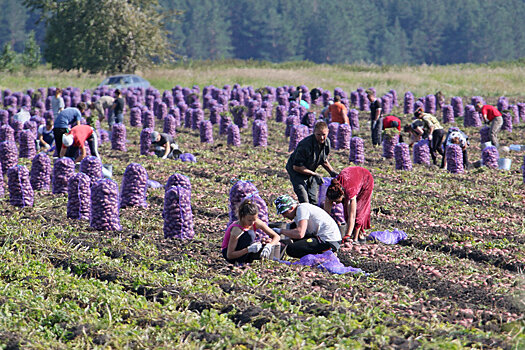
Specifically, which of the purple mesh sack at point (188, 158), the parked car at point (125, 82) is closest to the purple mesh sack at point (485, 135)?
the purple mesh sack at point (188, 158)

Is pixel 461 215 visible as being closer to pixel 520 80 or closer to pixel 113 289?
pixel 113 289

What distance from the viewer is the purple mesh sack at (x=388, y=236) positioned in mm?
10016

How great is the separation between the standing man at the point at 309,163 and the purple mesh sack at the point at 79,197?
3.14m

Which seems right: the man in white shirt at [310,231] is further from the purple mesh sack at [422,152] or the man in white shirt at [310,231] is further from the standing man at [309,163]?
the purple mesh sack at [422,152]

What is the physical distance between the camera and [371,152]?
65.8 feet

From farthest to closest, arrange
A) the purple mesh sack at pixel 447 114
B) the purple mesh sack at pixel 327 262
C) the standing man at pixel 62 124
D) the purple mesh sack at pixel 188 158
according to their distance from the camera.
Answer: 1. the purple mesh sack at pixel 447 114
2. the purple mesh sack at pixel 188 158
3. the standing man at pixel 62 124
4. the purple mesh sack at pixel 327 262

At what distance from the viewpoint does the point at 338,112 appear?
20.0m

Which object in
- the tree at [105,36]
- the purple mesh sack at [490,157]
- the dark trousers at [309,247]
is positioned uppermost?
the tree at [105,36]

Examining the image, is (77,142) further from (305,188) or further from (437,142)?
(437,142)

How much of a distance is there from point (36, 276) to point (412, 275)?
4.11 metres

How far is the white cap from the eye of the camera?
13.5 metres

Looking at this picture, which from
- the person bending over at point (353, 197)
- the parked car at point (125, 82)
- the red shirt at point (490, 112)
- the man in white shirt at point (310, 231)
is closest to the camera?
the man in white shirt at point (310, 231)

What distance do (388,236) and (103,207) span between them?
13.0 ft

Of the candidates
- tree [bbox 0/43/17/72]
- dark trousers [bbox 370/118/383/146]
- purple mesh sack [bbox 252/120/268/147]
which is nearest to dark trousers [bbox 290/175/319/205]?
purple mesh sack [bbox 252/120/268/147]
